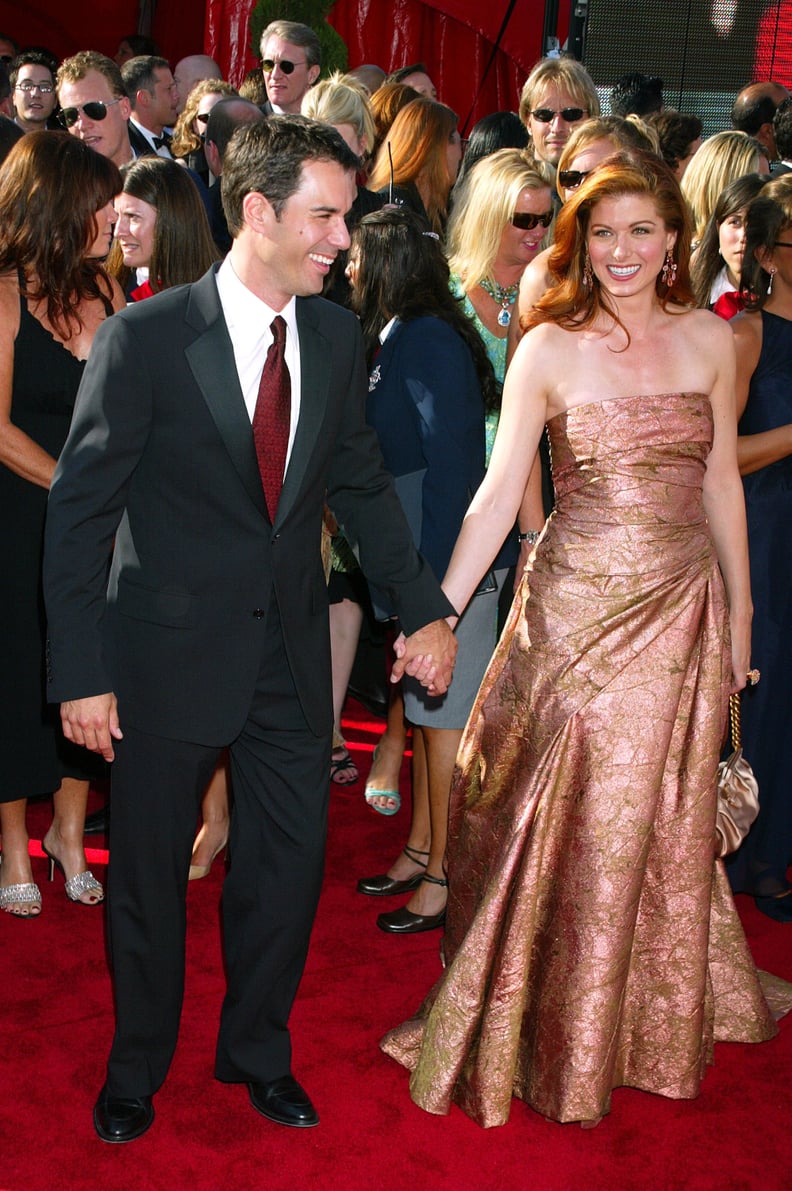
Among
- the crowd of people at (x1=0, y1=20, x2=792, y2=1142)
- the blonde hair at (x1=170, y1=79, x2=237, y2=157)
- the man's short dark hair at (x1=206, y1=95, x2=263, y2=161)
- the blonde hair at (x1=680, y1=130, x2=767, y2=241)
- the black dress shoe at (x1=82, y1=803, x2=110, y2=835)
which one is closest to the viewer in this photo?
the crowd of people at (x1=0, y1=20, x2=792, y2=1142)

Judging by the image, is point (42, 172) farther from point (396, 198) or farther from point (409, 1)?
point (409, 1)

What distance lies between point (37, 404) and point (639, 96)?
5158 millimetres

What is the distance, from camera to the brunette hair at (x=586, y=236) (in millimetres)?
3039

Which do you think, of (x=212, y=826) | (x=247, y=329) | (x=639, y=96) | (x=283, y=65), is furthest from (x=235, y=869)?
(x=639, y=96)

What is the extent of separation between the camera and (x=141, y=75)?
678cm

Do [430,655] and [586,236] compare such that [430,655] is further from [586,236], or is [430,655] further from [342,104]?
[342,104]

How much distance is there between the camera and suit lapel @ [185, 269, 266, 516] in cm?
261

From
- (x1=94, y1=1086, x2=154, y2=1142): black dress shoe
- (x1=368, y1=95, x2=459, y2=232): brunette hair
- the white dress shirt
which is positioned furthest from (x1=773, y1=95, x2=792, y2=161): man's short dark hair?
(x1=94, y1=1086, x2=154, y2=1142): black dress shoe

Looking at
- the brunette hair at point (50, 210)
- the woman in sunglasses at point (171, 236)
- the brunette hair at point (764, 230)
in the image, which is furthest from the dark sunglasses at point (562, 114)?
the brunette hair at point (50, 210)

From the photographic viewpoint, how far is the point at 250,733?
283 centimetres

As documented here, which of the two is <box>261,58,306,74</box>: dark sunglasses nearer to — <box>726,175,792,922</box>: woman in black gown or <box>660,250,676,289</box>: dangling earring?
<box>726,175,792,922</box>: woman in black gown

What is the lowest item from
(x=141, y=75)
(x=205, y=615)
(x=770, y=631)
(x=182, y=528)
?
(x=770, y=631)

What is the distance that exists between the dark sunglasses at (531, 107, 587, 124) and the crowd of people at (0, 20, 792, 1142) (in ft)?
5.13

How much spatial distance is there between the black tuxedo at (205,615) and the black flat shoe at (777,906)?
1704 millimetres
